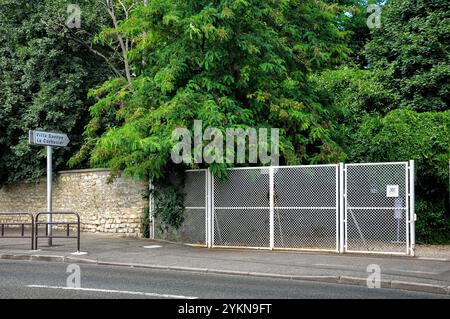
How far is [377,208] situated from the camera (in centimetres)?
1407

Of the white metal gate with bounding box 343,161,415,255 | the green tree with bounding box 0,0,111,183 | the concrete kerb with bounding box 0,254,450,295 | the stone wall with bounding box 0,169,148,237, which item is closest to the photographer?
the concrete kerb with bounding box 0,254,450,295

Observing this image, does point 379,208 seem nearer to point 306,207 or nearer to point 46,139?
point 306,207

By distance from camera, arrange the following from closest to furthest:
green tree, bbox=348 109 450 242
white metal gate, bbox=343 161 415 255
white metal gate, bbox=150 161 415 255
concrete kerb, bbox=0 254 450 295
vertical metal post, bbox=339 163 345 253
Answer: concrete kerb, bbox=0 254 450 295
white metal gate, bbox=343 161 415 255
white metal gate, bbox=150 161 415 255
vertical metal post, bbox=339 163 345 253
green tree, bbox=348 109 450 242

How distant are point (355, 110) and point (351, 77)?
2.11m

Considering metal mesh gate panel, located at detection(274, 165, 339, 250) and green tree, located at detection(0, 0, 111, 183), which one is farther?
green tree, located at detection(0, 0, 111, 183)

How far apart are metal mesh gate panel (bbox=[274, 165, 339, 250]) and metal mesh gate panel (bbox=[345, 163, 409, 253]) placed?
399 millimetres

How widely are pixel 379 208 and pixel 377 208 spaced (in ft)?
0.15

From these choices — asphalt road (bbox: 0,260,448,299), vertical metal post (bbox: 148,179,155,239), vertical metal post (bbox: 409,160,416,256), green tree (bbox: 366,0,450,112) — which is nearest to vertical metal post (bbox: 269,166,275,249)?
vertical metal post (bbox: 409,160,416,256)

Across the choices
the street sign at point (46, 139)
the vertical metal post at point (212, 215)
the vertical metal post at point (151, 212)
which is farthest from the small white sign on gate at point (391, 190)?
the street sign at point (46, 139)

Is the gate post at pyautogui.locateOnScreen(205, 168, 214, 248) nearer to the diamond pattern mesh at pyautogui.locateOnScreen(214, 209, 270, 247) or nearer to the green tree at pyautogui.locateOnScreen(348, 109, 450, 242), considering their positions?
the diamond pattern mesh at pyautogui.locateOnScreen(214, 209, 270, 247)

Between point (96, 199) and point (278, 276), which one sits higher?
point (96, 199)

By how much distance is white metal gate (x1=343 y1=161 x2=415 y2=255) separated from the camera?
13.8m

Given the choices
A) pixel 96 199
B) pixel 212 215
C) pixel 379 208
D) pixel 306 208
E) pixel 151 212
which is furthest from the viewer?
pixel 96 199

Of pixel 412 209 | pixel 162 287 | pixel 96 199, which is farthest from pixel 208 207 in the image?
pixel 162 287
